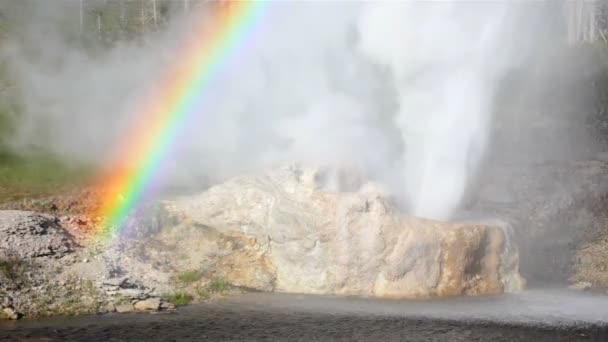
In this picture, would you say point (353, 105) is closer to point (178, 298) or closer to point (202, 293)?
point (202, 293)

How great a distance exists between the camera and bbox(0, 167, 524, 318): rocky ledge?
11.5 m

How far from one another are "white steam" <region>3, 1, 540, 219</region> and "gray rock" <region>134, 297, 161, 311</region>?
15.3 feet

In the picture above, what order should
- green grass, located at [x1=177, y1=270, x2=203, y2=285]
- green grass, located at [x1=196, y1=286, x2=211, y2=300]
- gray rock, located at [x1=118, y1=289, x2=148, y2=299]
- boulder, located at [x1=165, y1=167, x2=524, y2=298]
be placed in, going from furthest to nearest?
boulder, located at [x1=165, y1=167, x2=524, y2=298], green grass, located at [x1=177, y1=270, x2=203, y2=285], green grass, located at [x1=196, y1=286, x2=211, y2=300], gray rock, located at [x1=118, y1=289, x2=148, y2=299]

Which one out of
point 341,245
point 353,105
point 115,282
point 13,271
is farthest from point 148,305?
point 353,105

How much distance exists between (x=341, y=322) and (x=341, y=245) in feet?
9.06

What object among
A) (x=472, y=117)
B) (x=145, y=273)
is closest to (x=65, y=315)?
(x=145, y=273)

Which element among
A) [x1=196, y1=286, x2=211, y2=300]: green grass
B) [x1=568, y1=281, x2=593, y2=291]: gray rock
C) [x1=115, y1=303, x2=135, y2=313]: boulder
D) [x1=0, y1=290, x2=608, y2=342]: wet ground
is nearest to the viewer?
[x1=0, y1=290, x2=608, y2=342]: wet ground

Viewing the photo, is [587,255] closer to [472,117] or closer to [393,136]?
[472,117]

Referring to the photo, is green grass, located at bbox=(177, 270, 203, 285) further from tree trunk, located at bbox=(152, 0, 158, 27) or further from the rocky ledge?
tree trunk, located at bbox=(152, 0, 158, 27)

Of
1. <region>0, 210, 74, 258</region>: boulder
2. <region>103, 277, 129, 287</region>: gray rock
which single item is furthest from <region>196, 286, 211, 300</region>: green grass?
<region>0, 210, 74, 258</region>: boulder

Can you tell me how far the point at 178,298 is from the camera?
1137cm

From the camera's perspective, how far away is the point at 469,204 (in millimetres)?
16547

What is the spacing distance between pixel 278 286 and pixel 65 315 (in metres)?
3.97

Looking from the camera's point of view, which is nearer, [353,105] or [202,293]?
[202,293]
